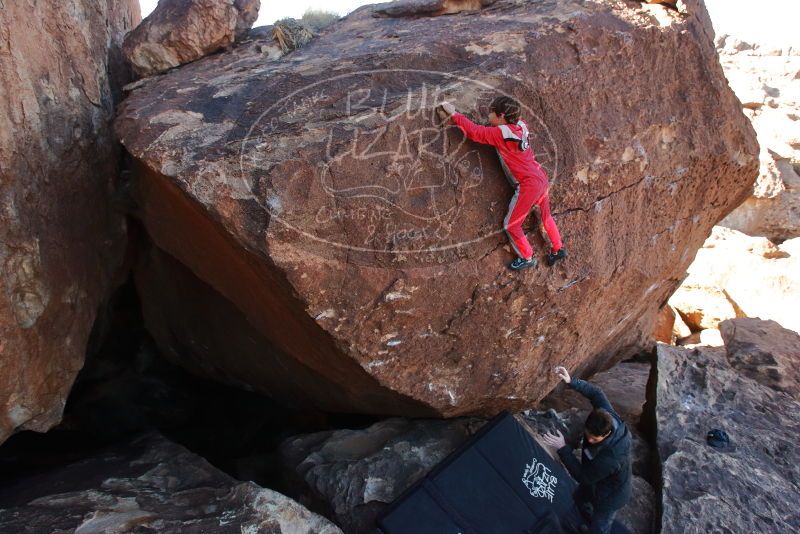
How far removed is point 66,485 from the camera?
2602 millimetres

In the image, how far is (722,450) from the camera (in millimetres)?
2945

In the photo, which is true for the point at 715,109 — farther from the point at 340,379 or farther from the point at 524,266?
the point at 340,379

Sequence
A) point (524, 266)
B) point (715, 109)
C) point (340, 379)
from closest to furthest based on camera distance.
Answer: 1. point (524, 266)
2. point (340, 379)
3. point (715, 109)

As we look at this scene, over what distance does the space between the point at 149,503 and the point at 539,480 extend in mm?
1612

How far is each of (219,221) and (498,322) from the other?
3.90ft

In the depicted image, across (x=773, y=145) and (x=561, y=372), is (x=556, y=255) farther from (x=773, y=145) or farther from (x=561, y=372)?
(x=773, y=145)

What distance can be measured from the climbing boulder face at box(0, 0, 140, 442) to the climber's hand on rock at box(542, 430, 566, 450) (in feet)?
7.28

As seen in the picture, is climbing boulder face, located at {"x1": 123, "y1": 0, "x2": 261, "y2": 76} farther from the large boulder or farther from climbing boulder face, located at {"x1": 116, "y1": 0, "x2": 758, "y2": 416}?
the large boulder

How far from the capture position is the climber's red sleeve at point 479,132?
7.68ft

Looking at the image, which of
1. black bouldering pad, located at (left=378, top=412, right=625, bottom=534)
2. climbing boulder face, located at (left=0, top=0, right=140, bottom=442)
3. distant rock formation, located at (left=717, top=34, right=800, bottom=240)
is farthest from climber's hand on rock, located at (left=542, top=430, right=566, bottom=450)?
distant rock formation, located at (left=717, top=34, right=800, bottom=240)

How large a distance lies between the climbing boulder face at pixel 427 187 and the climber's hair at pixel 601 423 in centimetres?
45

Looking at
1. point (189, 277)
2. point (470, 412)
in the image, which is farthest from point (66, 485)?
point (470, 412)

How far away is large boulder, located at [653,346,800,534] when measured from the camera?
2.63 meters

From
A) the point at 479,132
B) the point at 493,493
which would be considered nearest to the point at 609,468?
the point at 493,493
